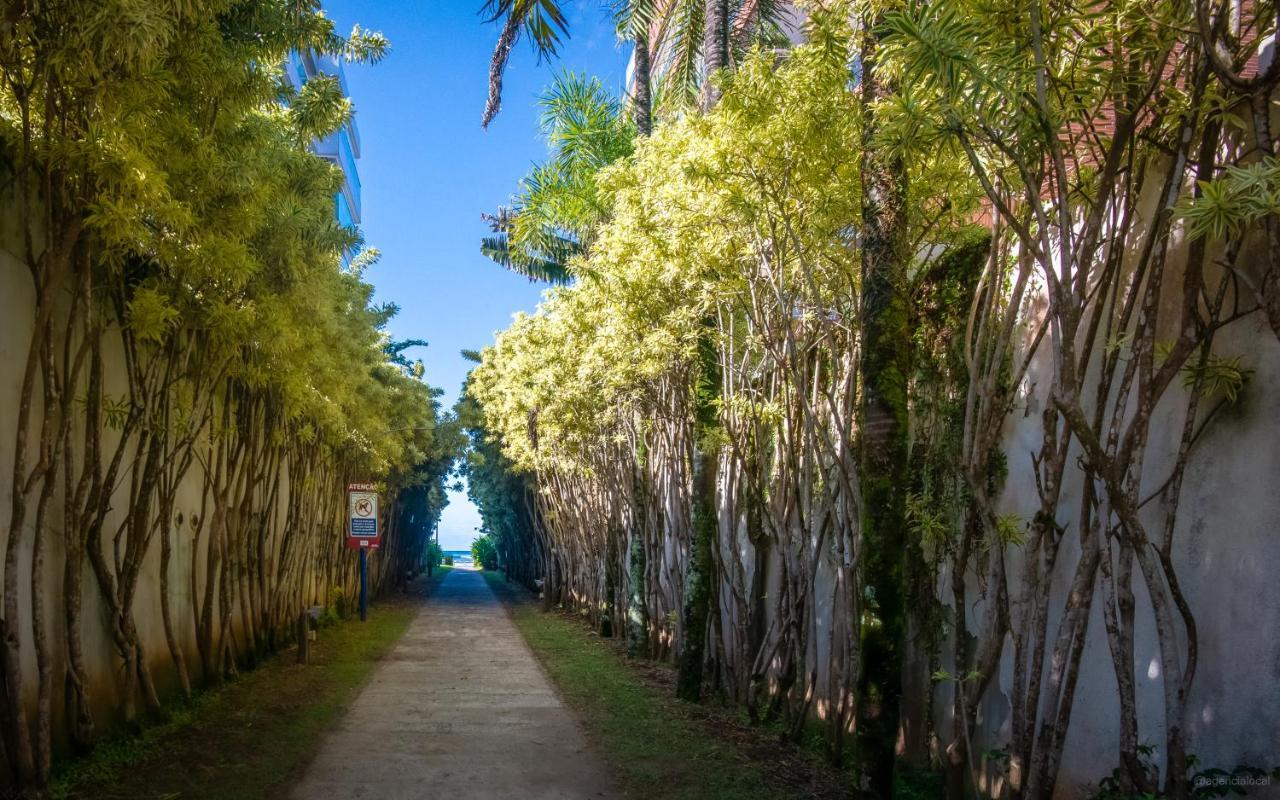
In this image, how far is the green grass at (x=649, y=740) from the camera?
301 inches

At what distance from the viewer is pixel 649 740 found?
934 cm

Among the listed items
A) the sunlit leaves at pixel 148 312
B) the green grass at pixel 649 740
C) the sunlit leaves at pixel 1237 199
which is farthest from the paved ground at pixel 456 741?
the sunlit leaves at pixel 1237 199

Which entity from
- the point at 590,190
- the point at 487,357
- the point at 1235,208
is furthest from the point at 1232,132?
the point at 487,357

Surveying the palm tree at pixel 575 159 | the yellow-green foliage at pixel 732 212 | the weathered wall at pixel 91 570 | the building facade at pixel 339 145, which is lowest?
the weathered wall at pixel 91 570

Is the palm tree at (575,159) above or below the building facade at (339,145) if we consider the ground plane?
below

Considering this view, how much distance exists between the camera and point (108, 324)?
835 cm

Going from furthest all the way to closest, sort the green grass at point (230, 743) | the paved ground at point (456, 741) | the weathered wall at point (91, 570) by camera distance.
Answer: the paved ground at point (456, 741), the green grass at point (230, 743), the weathered wall at point (91, 570)

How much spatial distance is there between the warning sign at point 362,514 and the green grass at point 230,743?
6.73m

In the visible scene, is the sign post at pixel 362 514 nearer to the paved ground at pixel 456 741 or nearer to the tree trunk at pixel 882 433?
the paved ground at pixel 456 741

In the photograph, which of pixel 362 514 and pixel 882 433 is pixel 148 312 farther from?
pixel 362 514

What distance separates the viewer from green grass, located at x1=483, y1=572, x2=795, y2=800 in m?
7.64

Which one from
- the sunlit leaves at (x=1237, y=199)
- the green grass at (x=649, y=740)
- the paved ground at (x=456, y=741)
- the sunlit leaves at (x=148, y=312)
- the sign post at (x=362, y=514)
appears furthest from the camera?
the sign post at (x=362, y=514)

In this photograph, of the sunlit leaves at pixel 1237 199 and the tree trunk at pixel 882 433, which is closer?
the sunlit leaves at pixel 1237 199

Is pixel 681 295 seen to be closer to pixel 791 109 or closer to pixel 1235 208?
pixel 791 109
